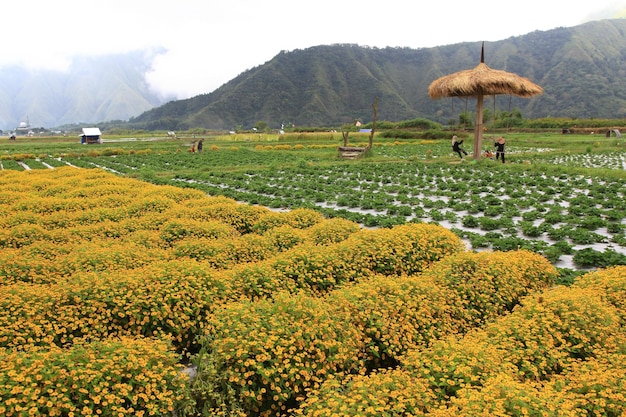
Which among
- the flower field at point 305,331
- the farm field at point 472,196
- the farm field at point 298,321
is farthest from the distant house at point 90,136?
the flower field at point 305,331

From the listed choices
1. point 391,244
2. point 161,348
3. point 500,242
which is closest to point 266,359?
point 161,348

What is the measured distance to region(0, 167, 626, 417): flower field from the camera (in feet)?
12.2

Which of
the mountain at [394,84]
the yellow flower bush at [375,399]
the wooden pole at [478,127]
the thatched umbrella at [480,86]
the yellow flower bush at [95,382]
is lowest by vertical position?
the yellow flower bush at [375,399]

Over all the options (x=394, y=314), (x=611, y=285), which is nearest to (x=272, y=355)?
(x=394, y=314)

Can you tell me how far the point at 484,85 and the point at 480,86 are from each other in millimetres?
220

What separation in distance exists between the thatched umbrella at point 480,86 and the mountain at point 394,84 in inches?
3257

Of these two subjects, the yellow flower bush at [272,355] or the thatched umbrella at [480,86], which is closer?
the yellow flower bush at [272,355]

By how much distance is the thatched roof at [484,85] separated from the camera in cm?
2308

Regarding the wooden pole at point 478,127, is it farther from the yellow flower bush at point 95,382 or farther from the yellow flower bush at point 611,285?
the yellow flower bush at point 95,382

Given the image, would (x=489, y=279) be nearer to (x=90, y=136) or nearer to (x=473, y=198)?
(x=473, y=198)

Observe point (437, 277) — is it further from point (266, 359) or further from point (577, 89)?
point (577, 89)

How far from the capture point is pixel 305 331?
4.56 m

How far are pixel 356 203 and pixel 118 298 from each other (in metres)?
9.47

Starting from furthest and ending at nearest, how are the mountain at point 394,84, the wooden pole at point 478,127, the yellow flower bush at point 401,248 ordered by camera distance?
the mountain at point 394,84 < the wooden pole at point 478,127 < the yellow flower bush at point 401,248
